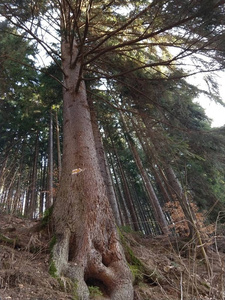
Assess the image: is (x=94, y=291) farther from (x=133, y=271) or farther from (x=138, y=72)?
(x=138, y=72)

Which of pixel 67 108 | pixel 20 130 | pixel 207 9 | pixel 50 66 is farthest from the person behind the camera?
pixel 20 130

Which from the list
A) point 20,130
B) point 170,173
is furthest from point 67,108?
point 20,130

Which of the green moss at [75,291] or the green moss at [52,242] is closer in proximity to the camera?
the green moss at [75,291]

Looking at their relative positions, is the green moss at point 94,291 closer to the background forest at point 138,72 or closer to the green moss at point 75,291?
the green moss at point 75,291

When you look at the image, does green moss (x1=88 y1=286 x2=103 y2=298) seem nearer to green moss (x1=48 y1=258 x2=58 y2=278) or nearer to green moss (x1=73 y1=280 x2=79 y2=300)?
green moss (x1=73 y1=280 x2=79 y2=300)

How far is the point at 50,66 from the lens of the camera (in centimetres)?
671

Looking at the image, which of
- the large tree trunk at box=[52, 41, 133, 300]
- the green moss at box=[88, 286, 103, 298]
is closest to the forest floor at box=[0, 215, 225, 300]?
the green moss at box=[88, 286, 103, 298]

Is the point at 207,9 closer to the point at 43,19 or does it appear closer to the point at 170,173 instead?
the point at 43,19

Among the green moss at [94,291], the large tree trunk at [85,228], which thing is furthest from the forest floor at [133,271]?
the large tree trunk at [85,228]

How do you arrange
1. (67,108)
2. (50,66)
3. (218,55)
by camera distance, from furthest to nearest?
(50,66)
(218,55)
(67,108)

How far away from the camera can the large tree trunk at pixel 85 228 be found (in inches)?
78.4

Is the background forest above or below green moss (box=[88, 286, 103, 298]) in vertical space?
above

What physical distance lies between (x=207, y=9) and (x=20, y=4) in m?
4.08

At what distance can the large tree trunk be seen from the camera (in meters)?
1.99
